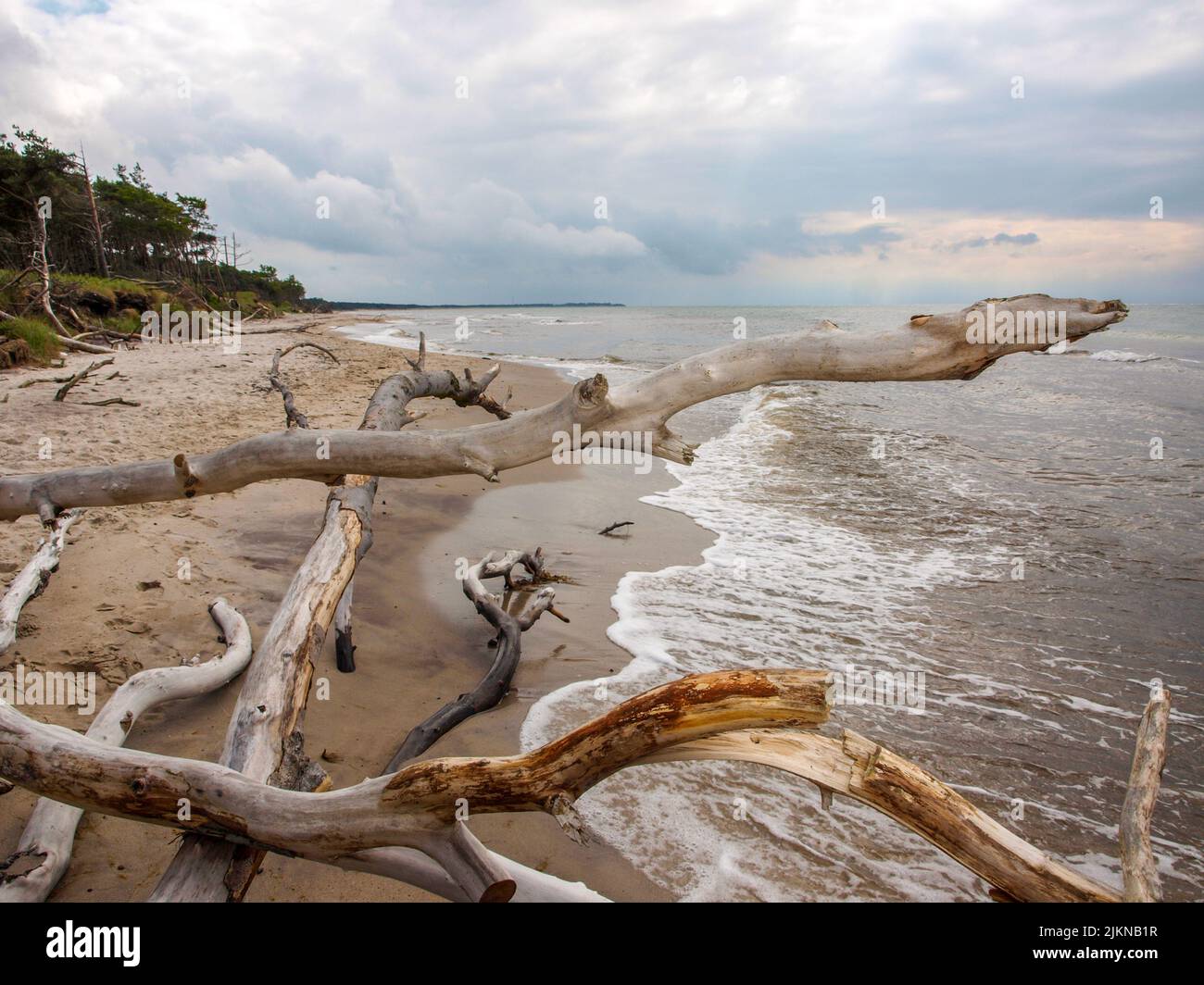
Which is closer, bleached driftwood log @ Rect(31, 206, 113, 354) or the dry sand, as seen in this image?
the dry sand

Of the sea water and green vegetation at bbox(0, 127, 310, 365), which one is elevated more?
green vegetation at bbox(0, 127, 310, 365)

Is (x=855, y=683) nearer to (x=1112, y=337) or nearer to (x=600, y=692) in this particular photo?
(x=600, y=692)

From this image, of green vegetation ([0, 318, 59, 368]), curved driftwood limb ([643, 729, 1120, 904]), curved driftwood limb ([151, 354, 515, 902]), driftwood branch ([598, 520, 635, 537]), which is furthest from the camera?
green vegetation ([0, 318, 59, 368])

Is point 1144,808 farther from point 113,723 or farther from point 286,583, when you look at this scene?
point 286,583

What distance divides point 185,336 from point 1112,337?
42.5 metres

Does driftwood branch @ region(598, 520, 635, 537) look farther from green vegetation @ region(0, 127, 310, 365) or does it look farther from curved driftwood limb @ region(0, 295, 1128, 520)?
green vegetation @ region(0, 127, 310, 365)

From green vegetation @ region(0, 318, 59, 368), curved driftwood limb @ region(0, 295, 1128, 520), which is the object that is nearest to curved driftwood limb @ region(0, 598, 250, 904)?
curved driftwood limb @ region(0, 295, 1128, 520)

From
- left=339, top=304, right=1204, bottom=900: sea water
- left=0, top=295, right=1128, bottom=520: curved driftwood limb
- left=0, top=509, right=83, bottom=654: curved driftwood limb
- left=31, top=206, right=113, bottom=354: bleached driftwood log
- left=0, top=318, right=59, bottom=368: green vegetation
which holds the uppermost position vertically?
left=31, top=206, right=113, bottom=354: bleached driftwood log

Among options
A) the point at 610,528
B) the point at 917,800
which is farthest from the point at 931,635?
the point at 917,800

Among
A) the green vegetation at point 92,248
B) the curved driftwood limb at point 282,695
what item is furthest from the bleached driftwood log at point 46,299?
the curved driftwood limb at point 282,695

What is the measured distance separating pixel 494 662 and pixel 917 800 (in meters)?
2.58

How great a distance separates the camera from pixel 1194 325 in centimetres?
4584

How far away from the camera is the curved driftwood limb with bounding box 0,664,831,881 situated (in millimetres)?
1944
